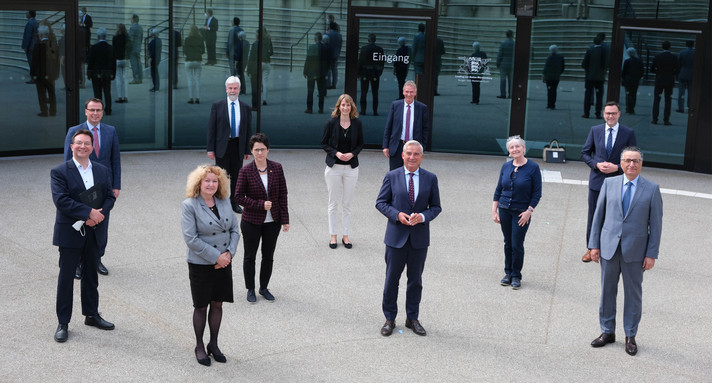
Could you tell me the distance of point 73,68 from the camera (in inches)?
629

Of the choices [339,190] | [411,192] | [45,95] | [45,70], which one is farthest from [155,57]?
[411,192]

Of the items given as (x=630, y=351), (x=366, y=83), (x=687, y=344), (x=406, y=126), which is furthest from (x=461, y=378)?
(x=366, y=83)

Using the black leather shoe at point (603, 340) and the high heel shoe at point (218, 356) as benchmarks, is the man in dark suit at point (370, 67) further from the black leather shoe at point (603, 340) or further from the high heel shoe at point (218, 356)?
the high heel shoe at point (218, 356)

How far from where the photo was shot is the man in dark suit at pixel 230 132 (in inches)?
477

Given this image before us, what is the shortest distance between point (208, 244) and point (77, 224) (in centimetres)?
129

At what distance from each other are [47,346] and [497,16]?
12.0 m

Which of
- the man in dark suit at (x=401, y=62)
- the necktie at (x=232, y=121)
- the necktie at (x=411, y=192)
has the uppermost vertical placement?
the man in dark suit at (x=401, y=62)

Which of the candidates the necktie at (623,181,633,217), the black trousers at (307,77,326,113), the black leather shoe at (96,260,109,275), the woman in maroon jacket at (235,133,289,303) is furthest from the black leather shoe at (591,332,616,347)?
the black trousers at (307,77,326,113)

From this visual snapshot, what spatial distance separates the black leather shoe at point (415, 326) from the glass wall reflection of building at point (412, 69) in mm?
9830

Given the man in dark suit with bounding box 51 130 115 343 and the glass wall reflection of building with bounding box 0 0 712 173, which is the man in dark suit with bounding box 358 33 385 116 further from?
the man in dark suit with bounding box 51 130 115 343

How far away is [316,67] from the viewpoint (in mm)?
17453

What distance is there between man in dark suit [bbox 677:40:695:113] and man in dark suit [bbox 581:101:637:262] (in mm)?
6784

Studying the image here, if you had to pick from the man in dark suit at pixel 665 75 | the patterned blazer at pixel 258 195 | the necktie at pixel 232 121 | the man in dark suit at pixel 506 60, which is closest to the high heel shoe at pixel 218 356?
the patterned blazer at pixel 258 195

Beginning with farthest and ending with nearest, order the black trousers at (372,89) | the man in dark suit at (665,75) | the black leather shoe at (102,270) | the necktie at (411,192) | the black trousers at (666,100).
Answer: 1. the black trousers at (372,89)
2. the black trousers at (666,100)
3. the man in dark suit at (665,75)
4. the black leather shoe at (102,270)
5. the necktie at (411,192)
